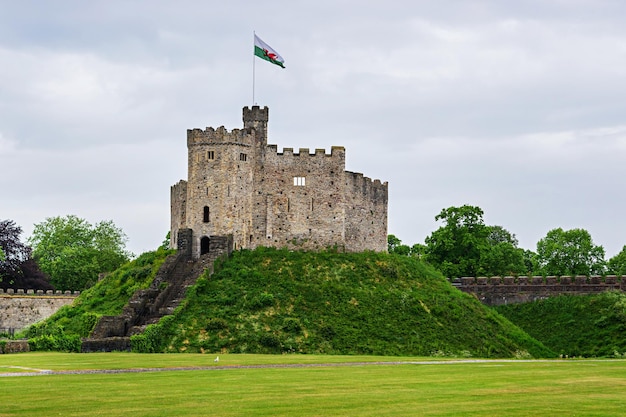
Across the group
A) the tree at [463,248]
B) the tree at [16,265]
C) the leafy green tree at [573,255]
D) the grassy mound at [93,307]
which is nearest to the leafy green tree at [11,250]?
the tree at [16,265]

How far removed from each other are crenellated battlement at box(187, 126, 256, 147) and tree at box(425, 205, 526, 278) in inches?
1227

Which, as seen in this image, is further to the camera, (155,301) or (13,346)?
(155,301)

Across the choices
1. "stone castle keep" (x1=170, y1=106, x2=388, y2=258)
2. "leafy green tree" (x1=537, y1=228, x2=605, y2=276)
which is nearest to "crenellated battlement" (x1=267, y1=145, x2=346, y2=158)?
"stone castle keep" (x1=170, y1=106, x2=388, y2=258)

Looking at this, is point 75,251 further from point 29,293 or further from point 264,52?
point 264,52

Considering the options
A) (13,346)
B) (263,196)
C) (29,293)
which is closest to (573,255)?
(263,196)

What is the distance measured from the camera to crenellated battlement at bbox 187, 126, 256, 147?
7675 centimetres

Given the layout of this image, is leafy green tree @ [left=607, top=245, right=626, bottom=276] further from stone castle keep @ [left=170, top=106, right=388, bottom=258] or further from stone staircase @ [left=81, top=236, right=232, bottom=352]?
stone staircase @ [left=81, top=236, right=232, bottom=352]

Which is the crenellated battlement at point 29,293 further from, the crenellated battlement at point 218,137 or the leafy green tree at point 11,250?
the crenellated battlement at point 218,137

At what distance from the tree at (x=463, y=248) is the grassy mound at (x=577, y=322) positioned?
15144mm

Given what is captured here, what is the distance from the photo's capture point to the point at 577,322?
7862 cm

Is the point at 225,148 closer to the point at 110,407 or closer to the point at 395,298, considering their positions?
the point at 395,298

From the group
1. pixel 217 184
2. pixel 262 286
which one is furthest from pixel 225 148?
pixel 262 286

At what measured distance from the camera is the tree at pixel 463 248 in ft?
331

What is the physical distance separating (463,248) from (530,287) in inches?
698
